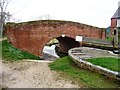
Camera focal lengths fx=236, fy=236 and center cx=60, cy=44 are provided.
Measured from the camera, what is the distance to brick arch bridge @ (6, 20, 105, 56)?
1766cm

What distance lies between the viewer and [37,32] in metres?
18.4

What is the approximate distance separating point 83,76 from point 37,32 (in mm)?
10931

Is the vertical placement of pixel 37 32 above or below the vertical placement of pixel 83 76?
above

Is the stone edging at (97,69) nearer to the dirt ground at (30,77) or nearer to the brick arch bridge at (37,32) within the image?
the dirt ground at (30,77)

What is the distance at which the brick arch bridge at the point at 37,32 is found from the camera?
57.9ft

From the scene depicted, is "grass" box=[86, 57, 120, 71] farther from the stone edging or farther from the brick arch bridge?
the brick arch bridge

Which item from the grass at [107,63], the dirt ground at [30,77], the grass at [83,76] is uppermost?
the grass at [107,63]

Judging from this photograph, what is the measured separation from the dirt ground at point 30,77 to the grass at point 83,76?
11.9 inches

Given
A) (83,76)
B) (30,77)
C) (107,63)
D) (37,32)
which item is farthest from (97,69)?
(37,32)

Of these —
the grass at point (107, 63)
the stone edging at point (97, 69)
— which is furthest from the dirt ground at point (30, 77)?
the grass at point (107, 63)

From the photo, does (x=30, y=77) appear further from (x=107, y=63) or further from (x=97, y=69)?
(x=107, y=63)

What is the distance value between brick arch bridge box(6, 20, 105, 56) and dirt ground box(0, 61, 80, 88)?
7.02m

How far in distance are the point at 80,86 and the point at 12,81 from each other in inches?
99.9

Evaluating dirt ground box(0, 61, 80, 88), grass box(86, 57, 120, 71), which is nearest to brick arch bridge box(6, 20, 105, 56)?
dirt ground box(0, 61, 80, 88)
